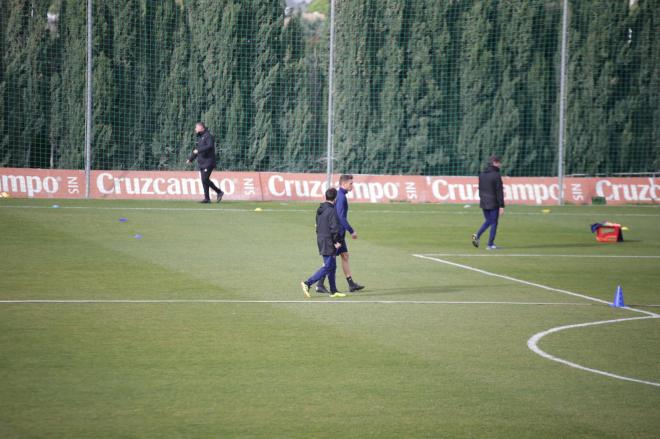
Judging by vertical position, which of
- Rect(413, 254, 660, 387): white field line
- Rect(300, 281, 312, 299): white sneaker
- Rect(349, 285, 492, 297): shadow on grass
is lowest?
Rect(413, 254, 660, 387): white field line

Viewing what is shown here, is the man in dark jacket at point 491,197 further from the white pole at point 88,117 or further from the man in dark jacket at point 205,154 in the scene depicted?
the white pole at point 88,117

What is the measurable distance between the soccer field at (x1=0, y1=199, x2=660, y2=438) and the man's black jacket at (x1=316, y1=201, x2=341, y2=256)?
30.1 inches

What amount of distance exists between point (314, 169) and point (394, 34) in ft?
19.9

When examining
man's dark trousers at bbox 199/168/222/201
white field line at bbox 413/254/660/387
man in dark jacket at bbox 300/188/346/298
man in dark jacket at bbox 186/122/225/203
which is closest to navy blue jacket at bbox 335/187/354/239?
man in dark jacket at bbox 300/188/346/298

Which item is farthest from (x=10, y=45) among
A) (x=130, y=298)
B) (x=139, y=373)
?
(x=139, y=373)

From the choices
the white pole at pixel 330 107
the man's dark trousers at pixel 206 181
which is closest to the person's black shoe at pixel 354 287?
the man's dark trousers at pixel 206 181

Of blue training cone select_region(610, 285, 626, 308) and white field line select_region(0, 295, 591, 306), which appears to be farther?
blue training cone select_region(610, 285, 626, 308)

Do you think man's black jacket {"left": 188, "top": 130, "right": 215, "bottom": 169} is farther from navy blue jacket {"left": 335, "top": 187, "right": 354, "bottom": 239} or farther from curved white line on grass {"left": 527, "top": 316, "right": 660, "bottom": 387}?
curved white line on grass {"left": 527, "top": 316, "right": 660, "bottom": 387}

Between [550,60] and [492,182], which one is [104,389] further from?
[550,60]

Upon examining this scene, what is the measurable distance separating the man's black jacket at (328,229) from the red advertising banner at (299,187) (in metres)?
18.5

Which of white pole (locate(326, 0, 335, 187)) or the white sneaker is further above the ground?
white pole (locate(326, 0, 335, 187))

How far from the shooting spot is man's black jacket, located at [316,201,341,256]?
14539 millimetres

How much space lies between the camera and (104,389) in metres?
9.16

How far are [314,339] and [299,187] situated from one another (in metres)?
22.0
